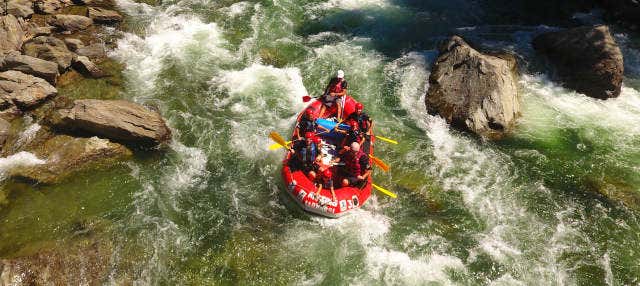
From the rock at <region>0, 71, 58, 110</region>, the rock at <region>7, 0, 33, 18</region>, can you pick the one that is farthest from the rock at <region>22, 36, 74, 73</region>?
the rock at <region>7, 0, 33, 18</region>

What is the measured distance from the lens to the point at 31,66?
408 inches

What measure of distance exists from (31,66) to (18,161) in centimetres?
278

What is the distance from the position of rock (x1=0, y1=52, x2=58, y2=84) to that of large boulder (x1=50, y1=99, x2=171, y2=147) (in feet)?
5.44

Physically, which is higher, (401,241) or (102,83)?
(102,83)

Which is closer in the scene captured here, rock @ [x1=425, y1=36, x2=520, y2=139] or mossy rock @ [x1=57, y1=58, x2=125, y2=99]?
rock @ [x1=425, y1=36, x2=520, y2=139]

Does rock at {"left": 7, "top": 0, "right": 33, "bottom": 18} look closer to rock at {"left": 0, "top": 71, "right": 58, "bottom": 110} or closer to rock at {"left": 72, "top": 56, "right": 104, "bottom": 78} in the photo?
rock at {"left": 72, "top": 56, "right": 104, "bottom": 78}

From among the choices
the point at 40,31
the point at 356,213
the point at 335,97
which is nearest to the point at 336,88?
the point at 335,97

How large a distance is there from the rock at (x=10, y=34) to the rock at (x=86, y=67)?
167cm

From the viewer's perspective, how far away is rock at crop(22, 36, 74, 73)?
430 inches

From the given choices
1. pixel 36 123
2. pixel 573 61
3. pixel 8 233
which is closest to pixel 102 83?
pixel 36 123

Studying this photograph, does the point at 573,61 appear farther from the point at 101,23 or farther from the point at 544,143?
the point at 101,23

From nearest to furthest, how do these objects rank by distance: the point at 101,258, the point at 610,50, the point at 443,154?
1. the point at 101,258
2. the point at 443,154
3. the point at 610,50

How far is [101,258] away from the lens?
7410 millimetres

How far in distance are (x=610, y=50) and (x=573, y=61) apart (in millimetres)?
891
